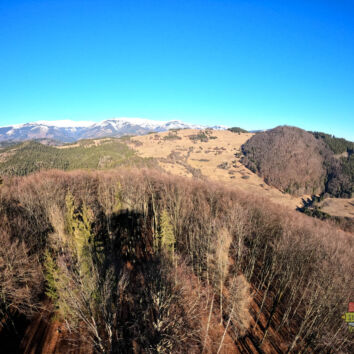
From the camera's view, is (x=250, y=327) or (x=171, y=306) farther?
(x=250, y=327)

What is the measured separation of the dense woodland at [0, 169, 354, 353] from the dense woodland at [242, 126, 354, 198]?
470 feet

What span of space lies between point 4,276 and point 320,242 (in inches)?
1519

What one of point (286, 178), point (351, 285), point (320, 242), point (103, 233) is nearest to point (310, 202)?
point (286, 178)

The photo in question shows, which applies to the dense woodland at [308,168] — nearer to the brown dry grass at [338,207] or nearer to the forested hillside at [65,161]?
the brown dry grass at [338,207]

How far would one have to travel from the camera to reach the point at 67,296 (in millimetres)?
14086

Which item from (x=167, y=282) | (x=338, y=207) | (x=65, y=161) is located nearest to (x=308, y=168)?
(x=338, y=207)

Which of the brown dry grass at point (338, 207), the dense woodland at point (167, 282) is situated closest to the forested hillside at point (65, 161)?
the dense woodland at point (167, 282)

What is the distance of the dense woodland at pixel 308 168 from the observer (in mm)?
147750

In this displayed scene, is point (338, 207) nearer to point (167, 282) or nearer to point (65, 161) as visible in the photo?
point (167, 282)

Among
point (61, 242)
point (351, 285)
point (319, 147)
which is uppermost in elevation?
point (319, 147)

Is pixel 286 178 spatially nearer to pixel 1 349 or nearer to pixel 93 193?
pixel 93 193

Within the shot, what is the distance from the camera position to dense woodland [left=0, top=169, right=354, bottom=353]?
15688 mm

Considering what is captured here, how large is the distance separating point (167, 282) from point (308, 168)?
205376 mm

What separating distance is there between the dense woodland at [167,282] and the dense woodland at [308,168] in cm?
14321
